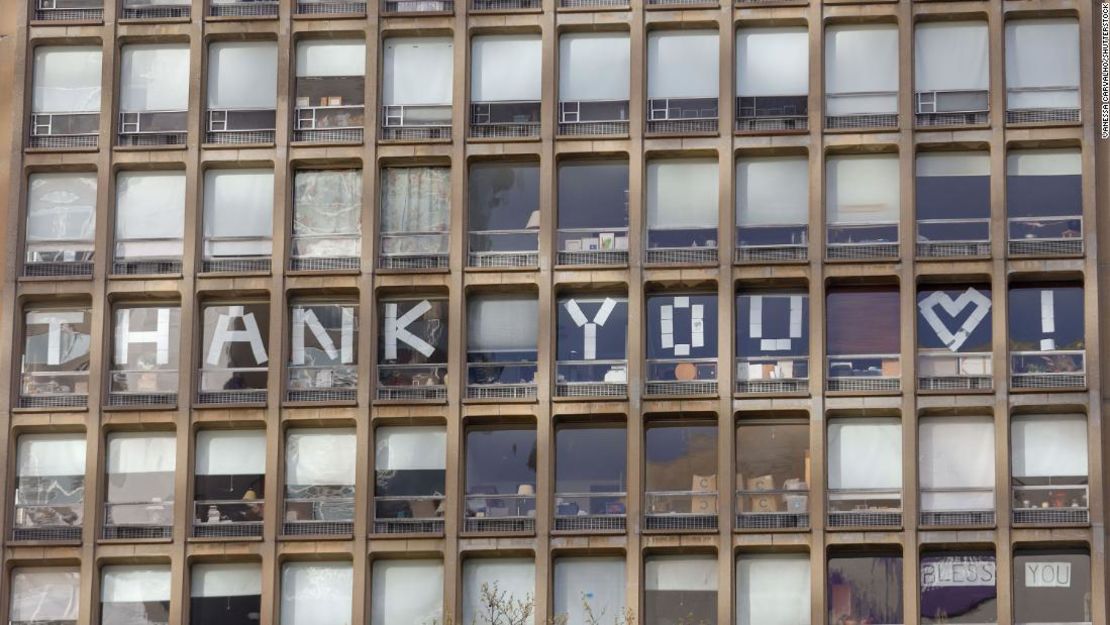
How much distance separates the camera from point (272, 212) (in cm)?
7775

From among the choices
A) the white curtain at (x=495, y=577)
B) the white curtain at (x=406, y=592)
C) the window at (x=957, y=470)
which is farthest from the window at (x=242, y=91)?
the window at (x=957, y=470)

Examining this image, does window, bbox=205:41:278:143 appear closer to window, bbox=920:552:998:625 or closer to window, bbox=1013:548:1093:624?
window, bbox=920:552:998:625

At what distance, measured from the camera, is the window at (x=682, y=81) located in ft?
253

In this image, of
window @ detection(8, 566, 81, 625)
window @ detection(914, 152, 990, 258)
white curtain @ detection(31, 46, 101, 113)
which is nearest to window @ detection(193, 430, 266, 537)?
window @ detection(8, 566, 81, 625)

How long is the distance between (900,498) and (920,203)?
8375 millimetres

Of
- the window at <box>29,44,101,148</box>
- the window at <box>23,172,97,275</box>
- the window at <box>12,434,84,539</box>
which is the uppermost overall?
the window at <box>29,44,101,148</box>

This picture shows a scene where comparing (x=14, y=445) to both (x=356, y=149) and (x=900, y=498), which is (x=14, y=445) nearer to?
(x=356, y=149)

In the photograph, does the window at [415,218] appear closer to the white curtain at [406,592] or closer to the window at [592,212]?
the window at [592,212]

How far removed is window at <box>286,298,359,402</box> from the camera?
7638 centimetres

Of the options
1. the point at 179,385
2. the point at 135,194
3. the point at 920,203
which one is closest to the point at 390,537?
the point at 179,385

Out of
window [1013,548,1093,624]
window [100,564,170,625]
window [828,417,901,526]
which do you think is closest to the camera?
window [1013,548,1093,624]

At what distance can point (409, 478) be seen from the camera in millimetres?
75875

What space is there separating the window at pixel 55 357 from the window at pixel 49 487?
3.78 ft

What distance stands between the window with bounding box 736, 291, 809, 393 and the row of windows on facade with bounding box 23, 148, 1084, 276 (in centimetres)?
129
